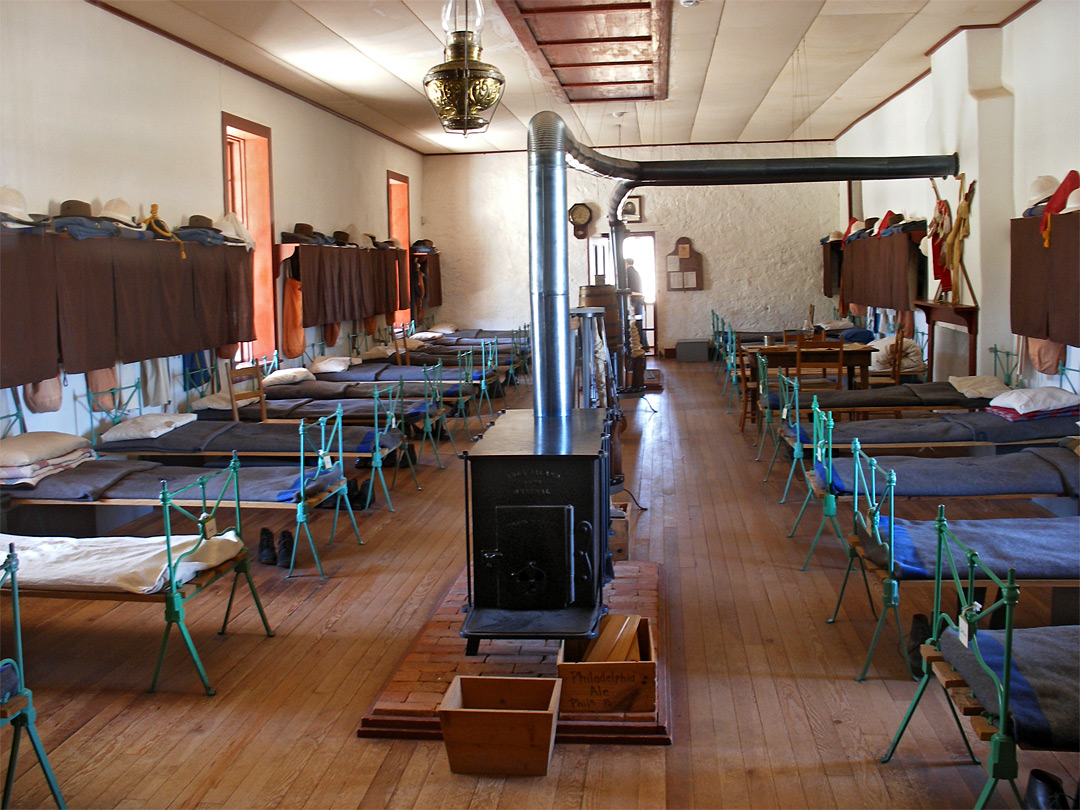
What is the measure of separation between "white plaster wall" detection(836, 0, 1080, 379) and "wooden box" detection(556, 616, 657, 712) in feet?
15.9

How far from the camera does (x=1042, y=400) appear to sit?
603cm

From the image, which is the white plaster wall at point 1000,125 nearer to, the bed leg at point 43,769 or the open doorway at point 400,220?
the open doorway at point 400,220

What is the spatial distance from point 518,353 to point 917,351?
4.69m

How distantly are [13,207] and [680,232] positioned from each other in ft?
35.3

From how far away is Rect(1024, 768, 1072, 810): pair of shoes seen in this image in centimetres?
247

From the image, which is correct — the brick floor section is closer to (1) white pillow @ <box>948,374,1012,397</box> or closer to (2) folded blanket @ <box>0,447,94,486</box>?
(2) folded blanket @ <box>0,447,94,486</box>

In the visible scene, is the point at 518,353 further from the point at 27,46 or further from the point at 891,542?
the point at 891,542

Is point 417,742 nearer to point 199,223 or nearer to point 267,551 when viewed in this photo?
point 267,551

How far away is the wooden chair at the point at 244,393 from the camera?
6852 mm

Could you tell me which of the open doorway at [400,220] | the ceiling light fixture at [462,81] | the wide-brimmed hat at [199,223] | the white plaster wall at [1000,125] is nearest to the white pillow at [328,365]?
the wide-brimmed hat at [199,223]

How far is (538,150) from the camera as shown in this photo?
4.41 metres

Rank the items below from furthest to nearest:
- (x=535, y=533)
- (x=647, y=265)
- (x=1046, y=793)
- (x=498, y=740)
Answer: (x=647, y=265) → (x=535, y=533) → (x=498, y=740) → (x=1046, y=793)

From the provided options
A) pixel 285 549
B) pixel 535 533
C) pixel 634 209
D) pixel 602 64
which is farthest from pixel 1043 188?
pixel 634 209

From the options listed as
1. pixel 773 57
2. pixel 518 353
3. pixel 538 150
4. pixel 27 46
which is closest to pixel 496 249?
pixel 518 353
